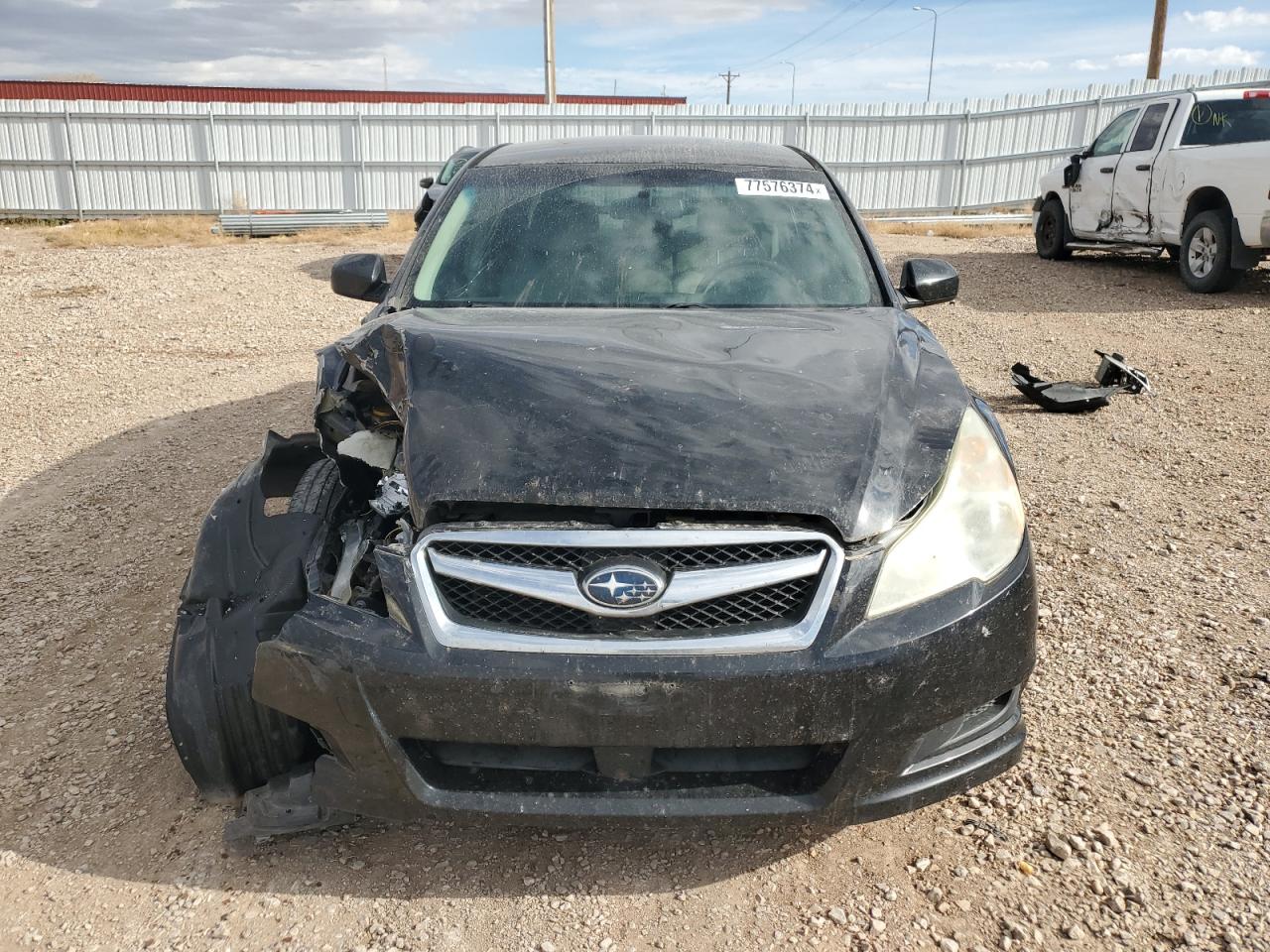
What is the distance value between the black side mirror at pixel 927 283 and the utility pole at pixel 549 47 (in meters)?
21.9

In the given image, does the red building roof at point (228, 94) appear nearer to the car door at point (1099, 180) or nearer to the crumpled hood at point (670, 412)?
the car door at point (1099, 180)

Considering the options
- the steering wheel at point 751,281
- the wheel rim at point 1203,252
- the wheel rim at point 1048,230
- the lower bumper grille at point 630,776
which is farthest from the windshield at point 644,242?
the wheel rim at point 1048,230

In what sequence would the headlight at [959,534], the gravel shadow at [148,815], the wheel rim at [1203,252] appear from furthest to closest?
the wheel rim at [1203,252] < the gravel shadow at [148,815] < the headlight at [959,534]

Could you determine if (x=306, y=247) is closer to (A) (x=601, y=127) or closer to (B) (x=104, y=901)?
(A) (x=601, y=127)

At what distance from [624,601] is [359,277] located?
85.8 inches

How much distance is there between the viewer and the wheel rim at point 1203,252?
9.61 m

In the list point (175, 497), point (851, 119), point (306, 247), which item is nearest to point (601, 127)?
point (851, 119)

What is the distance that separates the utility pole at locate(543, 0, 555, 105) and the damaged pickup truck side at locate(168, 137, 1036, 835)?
2316cm

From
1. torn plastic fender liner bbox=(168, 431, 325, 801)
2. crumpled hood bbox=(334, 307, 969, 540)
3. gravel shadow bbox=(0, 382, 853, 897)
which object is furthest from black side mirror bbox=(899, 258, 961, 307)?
torn plastic fender liner bbox=(168, 431, 325, 801)

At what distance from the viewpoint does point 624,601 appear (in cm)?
198

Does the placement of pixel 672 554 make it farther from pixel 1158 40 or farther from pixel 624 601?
pixel 1158 40

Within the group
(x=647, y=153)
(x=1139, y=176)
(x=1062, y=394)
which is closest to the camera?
(x=647, y=153)

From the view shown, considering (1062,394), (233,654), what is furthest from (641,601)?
(1062,394)

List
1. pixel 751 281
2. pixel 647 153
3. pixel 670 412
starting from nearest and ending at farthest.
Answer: pixel 670 412 → pixel 751 281 → pixel 647 153
